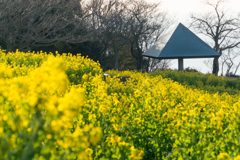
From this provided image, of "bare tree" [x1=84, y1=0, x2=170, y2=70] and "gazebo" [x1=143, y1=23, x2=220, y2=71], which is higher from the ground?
"bare tree" [x1=84, y1=0, x2=170, y2=70]

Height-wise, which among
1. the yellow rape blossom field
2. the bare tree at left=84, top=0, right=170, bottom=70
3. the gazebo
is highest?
the bare tree at left=84, top=0, right=170, bottom=70

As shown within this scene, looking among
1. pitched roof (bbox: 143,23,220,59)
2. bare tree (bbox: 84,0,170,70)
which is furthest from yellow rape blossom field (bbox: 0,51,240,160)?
bare tree (bbox: 84,0,170,70)

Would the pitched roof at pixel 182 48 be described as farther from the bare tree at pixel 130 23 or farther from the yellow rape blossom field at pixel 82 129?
the yellow rape blossom field at pixel 82 129

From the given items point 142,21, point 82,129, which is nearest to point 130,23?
point 142,21

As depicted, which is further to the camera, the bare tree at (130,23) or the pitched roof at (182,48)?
the bare tree at (130,23)

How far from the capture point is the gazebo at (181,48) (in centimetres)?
1605

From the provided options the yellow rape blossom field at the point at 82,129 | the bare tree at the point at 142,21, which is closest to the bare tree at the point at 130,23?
the bare tree at the point at 142,21

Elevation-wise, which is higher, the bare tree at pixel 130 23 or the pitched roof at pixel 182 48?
the bare tree at pixel 130 23

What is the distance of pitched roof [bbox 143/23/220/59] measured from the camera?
1605 centimetres

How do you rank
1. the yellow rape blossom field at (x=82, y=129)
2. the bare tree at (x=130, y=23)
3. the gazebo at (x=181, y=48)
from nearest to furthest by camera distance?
1. the yellow rape blossom field at (x=82, y=129)
2. the gazebo at (x=181, y=48)
3. the bare tree at (x=130, y=23)

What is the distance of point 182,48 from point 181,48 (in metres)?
0.08

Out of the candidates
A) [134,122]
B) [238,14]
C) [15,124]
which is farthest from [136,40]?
[15,124]

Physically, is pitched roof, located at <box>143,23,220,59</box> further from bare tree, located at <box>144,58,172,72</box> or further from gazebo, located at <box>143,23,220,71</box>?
bare tree, located at <box>144,58,172,72</box>

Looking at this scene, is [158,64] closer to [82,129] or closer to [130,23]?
[130,23]
